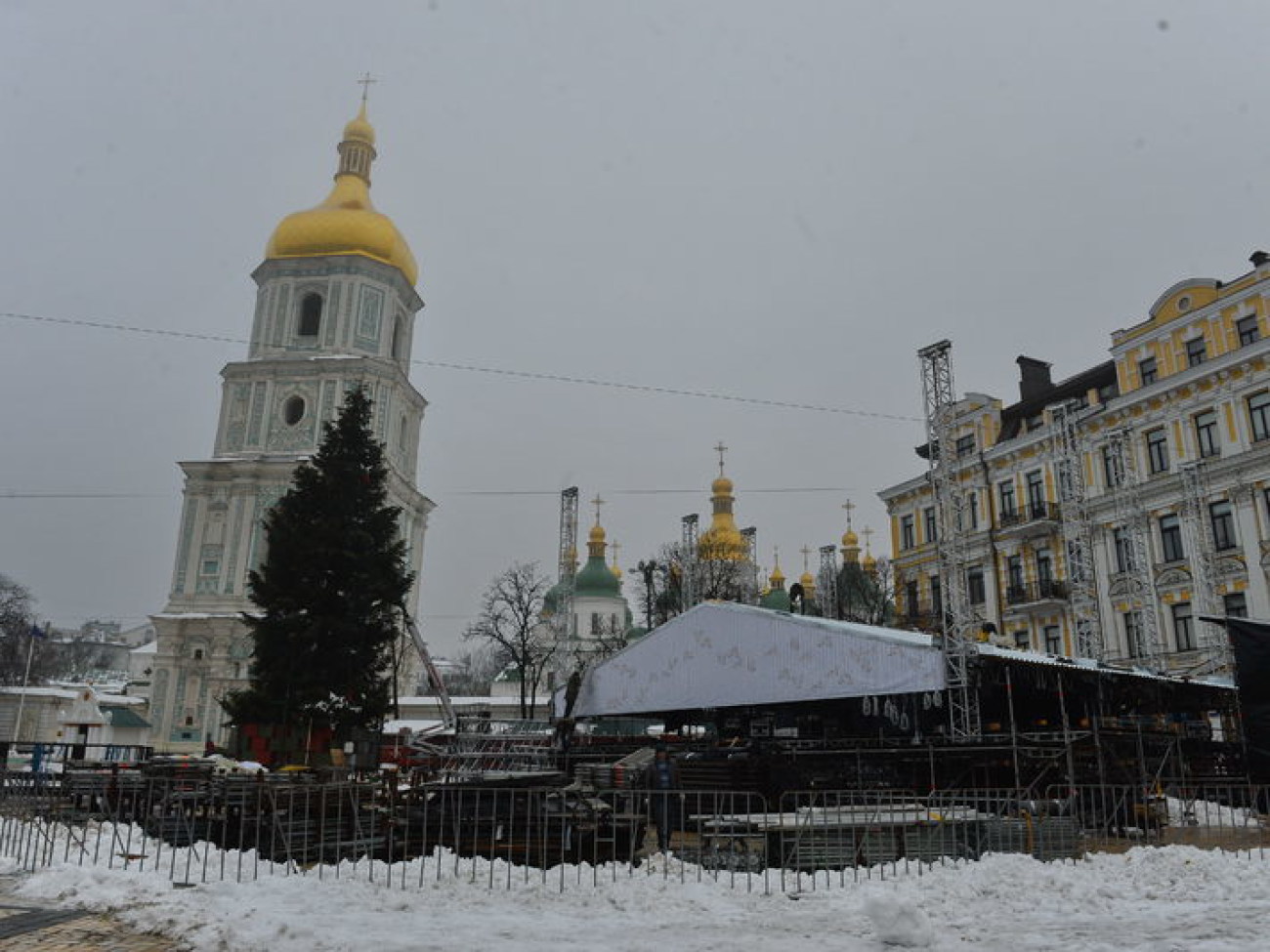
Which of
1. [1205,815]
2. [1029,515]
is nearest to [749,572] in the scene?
[1029,515]

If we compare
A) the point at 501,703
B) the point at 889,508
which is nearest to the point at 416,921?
the point at 889,508

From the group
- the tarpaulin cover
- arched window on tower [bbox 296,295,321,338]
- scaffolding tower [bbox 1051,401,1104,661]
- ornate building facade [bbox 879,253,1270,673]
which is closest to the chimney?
ornate building facade [bbox 879,253,1270,673]

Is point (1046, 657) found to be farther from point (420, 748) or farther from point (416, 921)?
point (416, 921)

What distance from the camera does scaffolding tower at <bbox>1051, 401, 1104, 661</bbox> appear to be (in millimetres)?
29609

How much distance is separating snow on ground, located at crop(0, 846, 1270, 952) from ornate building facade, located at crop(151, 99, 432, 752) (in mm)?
37531

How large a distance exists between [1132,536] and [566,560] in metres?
20.2

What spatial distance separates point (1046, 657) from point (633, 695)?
999 centimetres

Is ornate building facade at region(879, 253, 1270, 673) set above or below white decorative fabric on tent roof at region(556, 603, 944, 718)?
above

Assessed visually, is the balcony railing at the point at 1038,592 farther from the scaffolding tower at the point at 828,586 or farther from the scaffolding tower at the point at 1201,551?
the scaffolding tower at the point at 828,586

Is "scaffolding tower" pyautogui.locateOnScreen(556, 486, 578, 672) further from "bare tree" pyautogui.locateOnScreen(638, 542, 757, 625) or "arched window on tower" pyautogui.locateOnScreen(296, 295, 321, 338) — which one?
"arched window on tower" pyautogui.locateOnScreen(296, 295, 321, 338)

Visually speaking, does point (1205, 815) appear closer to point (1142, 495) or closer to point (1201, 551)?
point (1201, 551)

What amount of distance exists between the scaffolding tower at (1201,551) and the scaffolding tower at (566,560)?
21.3 meters

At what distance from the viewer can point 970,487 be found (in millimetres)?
41125

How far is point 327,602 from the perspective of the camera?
2742 centimetres
